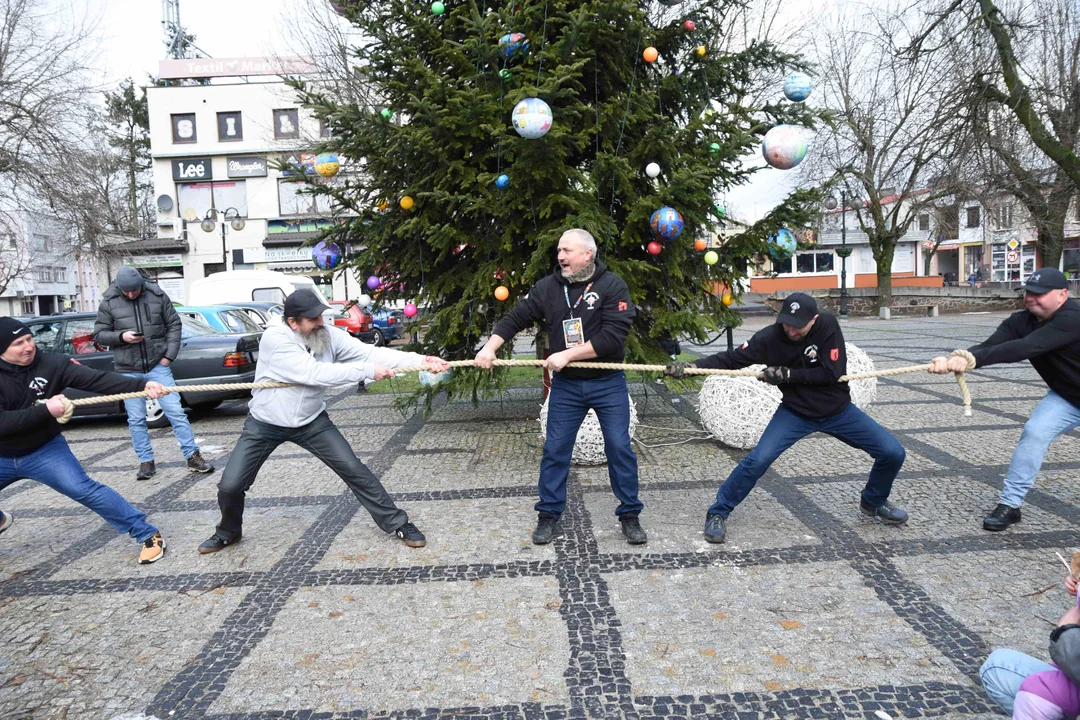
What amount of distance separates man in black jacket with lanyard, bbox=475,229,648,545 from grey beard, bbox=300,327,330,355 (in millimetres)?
1013

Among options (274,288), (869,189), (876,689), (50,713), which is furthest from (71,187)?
(869,189)

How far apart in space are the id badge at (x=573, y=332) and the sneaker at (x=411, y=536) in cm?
161

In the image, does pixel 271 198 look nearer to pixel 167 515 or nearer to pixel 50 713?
pixel 167 515

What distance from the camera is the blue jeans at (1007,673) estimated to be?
8.75 feet

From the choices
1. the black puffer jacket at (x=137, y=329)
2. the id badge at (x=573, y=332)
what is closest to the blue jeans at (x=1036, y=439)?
the id badge at (x=573, y=332)

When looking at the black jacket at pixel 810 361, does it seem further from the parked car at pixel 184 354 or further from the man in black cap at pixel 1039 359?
the parked car at pixel 184 354

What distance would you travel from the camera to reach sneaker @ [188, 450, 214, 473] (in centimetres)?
711

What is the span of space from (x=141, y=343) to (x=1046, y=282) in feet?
24.1

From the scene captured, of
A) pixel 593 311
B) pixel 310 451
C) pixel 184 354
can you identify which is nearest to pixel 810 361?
pixel 593 311

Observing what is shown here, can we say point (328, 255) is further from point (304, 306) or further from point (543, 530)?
point (543, 530)

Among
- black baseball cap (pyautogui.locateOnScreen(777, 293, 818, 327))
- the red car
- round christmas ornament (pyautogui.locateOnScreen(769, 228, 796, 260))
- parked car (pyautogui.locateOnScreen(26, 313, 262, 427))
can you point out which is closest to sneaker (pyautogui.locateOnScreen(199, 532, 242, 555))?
black baseball cap (pyautogui.locateOnScreen(777, 293, 818, 327))

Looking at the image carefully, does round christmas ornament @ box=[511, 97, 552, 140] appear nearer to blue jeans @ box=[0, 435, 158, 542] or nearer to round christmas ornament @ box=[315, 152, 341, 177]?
round christmas ornament @ box=[315, 152, 341, 177]

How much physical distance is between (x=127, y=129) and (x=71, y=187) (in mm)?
32527

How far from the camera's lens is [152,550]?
191 inches
